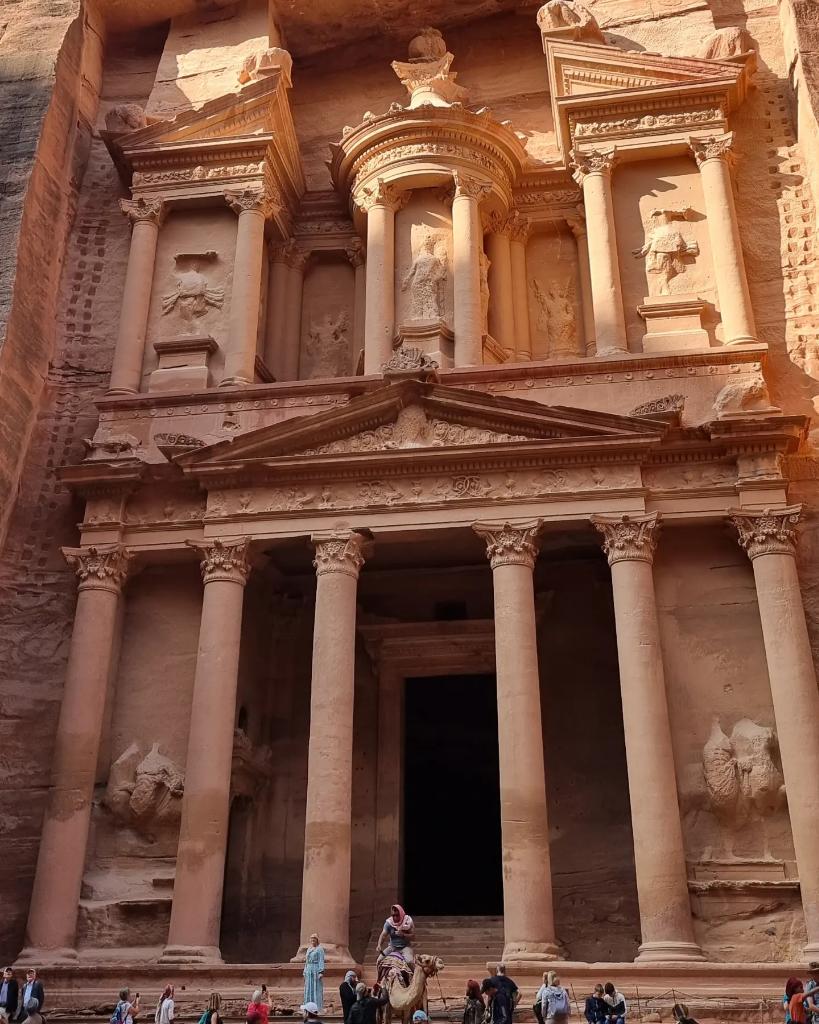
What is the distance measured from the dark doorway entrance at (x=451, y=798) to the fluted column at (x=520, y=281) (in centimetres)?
579

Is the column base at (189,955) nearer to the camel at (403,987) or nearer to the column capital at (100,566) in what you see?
the camel at (403,987)

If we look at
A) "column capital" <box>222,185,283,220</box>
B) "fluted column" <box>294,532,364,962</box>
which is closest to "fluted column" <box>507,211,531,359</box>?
"column capital" <box>222,185,283,220</box>

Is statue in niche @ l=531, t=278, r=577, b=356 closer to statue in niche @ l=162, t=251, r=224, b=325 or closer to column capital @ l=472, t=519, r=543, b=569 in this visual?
column capital @ l=472, t=519, r=543, b=569

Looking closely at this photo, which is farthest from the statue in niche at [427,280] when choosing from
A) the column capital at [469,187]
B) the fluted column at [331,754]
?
the fluted column at [331,754]

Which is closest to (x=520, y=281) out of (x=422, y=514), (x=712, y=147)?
(x=712, y=147)

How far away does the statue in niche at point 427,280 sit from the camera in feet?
60.8

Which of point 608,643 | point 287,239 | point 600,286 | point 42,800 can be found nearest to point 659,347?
point 600,286

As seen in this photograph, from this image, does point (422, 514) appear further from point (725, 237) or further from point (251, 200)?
point (251, 200)

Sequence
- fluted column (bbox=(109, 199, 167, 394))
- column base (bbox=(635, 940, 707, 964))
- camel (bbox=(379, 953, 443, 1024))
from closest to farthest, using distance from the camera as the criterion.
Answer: camel (bbox=(379, 953, 443, 1024)) < column base (bbox=(635, 940, 707, 964)) < fluted column (bbox=(109, 199, 167, 394))

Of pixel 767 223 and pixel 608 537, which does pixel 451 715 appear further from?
pixel 767 223

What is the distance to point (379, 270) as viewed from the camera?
18.8 m

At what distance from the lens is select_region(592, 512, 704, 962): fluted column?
13.2m

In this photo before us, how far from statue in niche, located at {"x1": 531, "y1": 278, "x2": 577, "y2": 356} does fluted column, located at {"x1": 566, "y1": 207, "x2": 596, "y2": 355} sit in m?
0.24

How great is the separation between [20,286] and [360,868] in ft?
35.0
